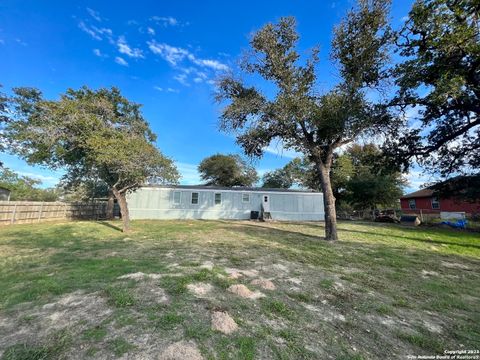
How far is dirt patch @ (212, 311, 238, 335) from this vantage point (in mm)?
2863

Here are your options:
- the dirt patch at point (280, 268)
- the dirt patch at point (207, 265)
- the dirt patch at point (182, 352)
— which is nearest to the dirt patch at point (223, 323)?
the dirt patch at point (182, 352)

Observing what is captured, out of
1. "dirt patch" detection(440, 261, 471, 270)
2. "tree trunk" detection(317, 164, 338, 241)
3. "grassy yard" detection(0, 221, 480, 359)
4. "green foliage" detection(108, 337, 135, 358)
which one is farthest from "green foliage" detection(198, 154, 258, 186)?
"green foliage" detection(108, 337, 135, 358)

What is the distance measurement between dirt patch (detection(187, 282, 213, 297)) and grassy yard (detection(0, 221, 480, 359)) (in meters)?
0.03

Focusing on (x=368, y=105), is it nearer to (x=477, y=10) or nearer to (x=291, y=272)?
(x=477, y=10)

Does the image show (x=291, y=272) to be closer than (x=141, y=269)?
No

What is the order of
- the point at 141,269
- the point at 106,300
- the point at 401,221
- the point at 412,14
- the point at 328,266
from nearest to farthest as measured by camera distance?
the point at 106,300 < the point at 141,269 < the point at 328,266 < the point at 412,14 < the point at 401,221

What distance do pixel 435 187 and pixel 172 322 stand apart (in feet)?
52.3

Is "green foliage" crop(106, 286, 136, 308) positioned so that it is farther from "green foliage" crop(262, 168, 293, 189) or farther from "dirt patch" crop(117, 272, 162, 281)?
"green foliage" crop(262, 168, 293, 189)

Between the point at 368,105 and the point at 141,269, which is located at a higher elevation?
the point at 368,105

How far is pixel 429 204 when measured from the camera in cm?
2552

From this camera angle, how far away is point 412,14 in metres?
8.24

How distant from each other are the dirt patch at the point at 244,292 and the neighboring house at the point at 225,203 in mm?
15712

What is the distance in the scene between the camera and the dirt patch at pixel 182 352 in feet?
7.63

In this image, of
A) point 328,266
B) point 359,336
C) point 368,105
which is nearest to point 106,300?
point 359,336
